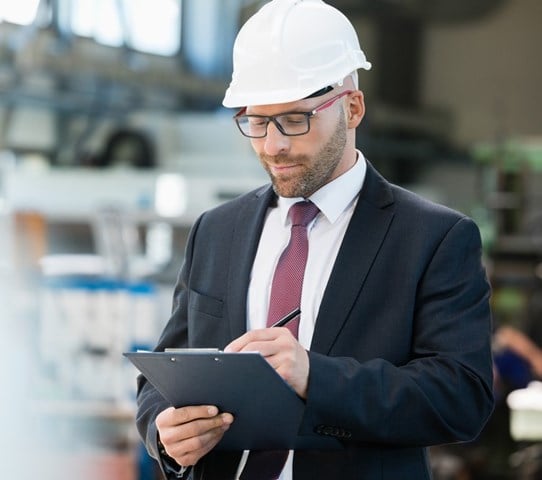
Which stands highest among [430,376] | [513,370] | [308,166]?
[308,166]

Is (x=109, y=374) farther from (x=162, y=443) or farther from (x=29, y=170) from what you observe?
(x=29, y=170)

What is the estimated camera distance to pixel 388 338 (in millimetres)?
1509

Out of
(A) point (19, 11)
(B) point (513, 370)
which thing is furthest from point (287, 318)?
(A) point (19, 11)

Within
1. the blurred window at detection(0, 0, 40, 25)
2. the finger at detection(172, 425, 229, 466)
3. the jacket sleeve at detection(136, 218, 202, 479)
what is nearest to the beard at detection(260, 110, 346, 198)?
the jacket sleeve at detection(136, 218, 202, 479)

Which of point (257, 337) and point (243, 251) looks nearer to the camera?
point (257, 337)

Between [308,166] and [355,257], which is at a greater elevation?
[308,166]

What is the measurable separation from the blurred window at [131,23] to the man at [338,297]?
6493 mm

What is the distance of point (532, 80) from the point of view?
964cm

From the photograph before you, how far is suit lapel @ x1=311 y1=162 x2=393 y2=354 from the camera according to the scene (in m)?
1.52

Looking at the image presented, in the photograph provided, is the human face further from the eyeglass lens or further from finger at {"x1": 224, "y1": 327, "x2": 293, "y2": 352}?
finger at {"x1": 224, "y1": 327, "x2": 293, "y2": 352}

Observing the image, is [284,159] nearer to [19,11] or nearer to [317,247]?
[317,247]

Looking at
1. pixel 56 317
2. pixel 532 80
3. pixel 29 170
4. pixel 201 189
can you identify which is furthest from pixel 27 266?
pixel 532 80

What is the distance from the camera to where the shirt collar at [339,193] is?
1602 millimetres

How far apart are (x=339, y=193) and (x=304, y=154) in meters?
0.11
